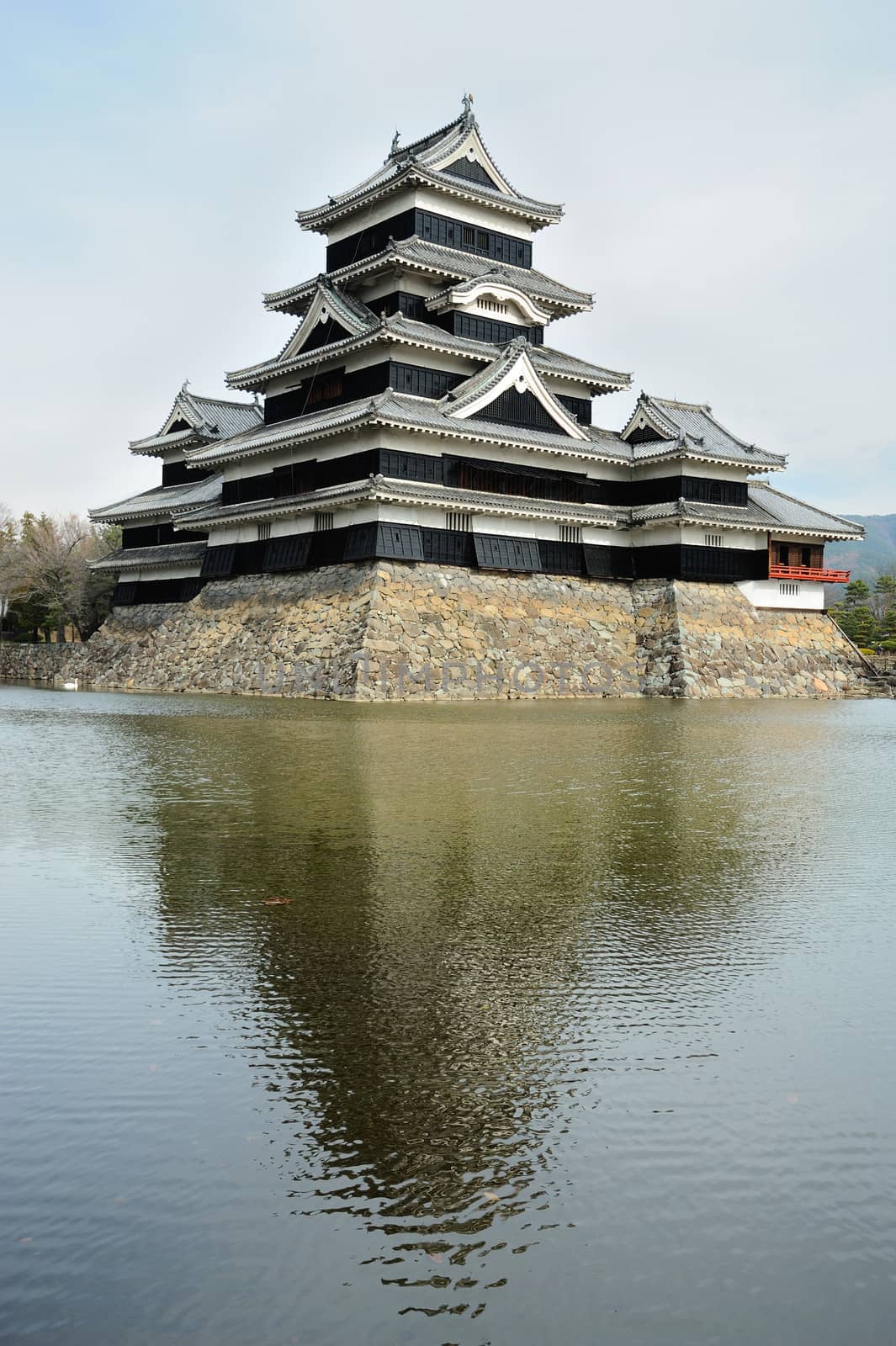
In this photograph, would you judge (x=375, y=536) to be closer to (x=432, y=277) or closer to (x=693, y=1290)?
(x=432, y=277)

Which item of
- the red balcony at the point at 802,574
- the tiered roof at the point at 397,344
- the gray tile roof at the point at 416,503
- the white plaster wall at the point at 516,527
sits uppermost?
the tiered roof at the point at 397,344

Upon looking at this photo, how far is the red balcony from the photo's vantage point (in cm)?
4094

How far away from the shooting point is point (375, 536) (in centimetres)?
3209

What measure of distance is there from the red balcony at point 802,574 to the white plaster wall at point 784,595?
0.24 meters

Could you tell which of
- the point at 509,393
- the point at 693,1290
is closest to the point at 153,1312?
the point at 693,1290

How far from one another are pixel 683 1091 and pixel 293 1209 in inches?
61.7

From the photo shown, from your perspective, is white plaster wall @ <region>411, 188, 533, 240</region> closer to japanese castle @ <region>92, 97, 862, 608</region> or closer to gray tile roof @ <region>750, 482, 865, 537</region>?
japanese castle @ <region>92, 97, 862, 608</region>

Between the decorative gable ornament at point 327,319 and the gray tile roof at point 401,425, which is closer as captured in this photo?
the gray tile roof at point 401,425

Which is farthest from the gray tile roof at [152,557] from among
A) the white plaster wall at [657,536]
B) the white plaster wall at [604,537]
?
the white plaster wall at [657,536]

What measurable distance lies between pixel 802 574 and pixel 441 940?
3869 centimetres

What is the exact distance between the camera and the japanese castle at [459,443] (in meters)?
33.5

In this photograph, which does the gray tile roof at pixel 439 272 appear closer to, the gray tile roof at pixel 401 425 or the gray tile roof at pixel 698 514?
the gray tile roof at pixel 401 425

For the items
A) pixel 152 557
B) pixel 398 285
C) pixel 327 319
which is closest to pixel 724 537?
pixel 398 285

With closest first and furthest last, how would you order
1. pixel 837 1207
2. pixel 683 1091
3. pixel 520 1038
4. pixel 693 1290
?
pixel 693 1290
pixel 837 1207
pixel 683 1091
pixel 520 1038
